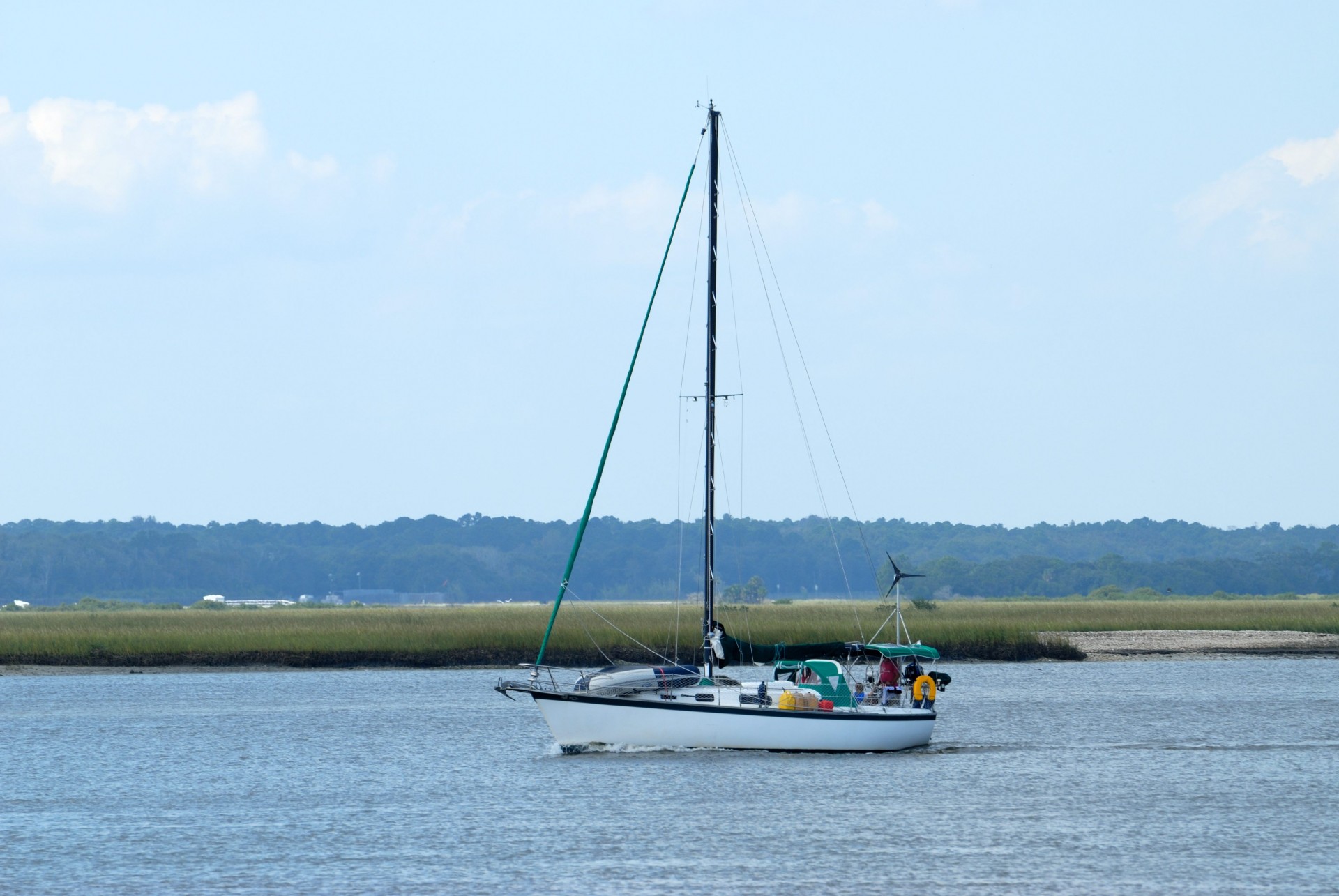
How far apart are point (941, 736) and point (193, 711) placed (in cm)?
2345

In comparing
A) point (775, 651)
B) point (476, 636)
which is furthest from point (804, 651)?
point (476, 636)

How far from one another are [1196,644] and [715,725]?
173ft

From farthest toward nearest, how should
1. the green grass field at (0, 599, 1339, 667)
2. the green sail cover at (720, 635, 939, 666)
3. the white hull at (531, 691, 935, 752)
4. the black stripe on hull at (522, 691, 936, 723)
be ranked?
the green grass field at (0, 599, 1339, 667)
the green sail cover at (720, 635, 939, 666)
the white hull at (531, 691, 935, 752)
the black stripe on hull at (522, 691, 936, 723)

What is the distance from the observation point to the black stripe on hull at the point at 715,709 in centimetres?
3466

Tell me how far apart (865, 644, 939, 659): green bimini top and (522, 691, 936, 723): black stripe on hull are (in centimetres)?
145

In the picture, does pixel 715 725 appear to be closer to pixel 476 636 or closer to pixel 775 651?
pixel 775 651

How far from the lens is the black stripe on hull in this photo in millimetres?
34656

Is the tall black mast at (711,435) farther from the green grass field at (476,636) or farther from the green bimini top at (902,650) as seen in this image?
the green grass field at (476,636)

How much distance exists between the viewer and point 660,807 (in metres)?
30.9

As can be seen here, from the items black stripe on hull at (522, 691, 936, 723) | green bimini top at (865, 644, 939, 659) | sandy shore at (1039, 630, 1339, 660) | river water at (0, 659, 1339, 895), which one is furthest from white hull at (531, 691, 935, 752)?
sandy shore at (1039, 630, 1339, 660)

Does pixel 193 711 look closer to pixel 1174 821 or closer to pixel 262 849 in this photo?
pixel 262 849

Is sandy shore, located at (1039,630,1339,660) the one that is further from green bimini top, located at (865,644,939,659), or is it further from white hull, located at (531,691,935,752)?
white hull, located at (531,691,935,752)

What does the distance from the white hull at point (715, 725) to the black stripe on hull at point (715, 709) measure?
0.05 ft

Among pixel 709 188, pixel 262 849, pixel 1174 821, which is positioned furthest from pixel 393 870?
pixel 709 188
